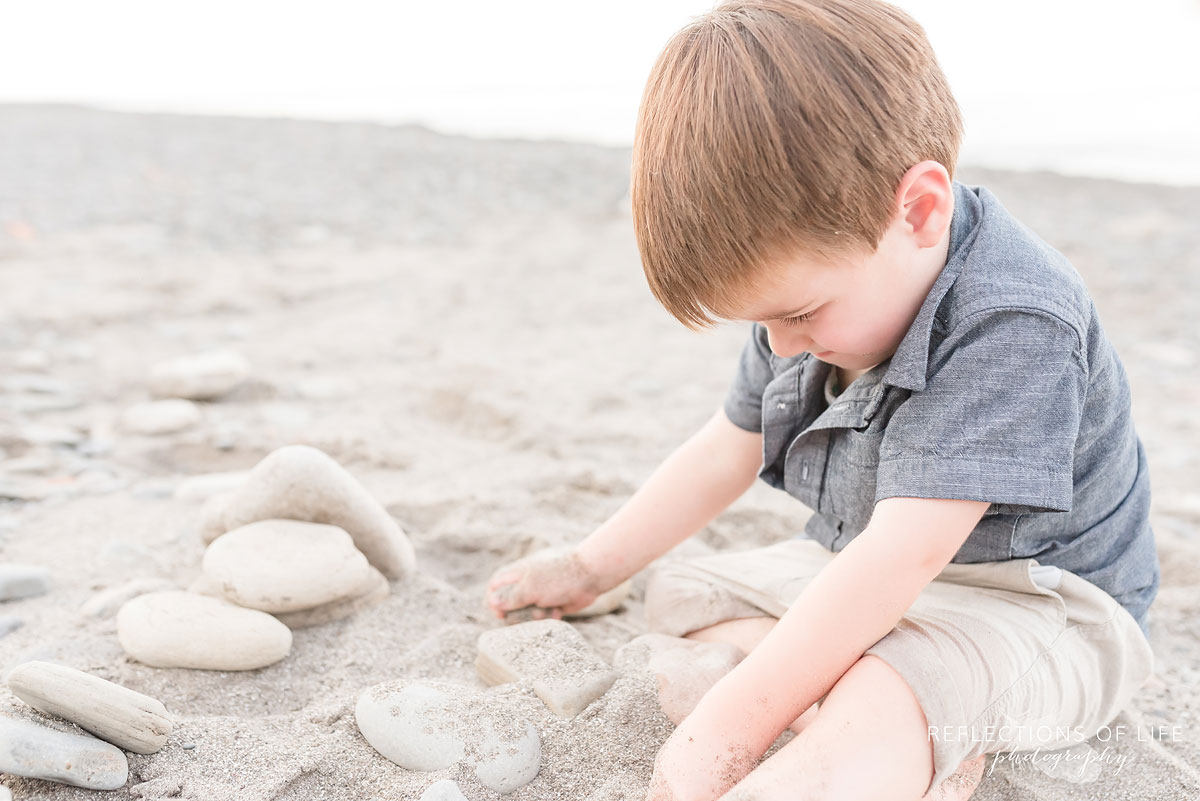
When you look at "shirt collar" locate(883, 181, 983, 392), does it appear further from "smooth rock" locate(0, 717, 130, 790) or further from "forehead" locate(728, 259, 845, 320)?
"smooth rock" locate(0, 717, 130, 790)

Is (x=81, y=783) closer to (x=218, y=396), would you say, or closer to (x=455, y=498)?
(x=455, y=498)

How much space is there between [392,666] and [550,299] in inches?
123

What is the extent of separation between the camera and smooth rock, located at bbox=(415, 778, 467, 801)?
139 cm

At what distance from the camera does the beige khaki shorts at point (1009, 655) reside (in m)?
1.48

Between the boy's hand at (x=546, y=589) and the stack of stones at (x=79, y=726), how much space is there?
0.75 meters

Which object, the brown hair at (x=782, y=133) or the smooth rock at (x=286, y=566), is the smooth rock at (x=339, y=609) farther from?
the brown hair at (x=782, y=133)

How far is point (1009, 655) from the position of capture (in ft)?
5.18

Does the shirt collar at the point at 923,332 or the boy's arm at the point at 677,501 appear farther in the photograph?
the boy's arm at the point at 677,501

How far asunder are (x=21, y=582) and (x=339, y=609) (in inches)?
26.4

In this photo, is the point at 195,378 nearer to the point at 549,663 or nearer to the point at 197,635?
the point at 197,635

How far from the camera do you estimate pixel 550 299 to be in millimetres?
4812

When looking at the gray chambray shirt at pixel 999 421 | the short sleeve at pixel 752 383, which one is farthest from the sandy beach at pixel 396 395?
the short sleeve at pixel 752 383

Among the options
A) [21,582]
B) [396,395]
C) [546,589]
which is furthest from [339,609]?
[396,395]

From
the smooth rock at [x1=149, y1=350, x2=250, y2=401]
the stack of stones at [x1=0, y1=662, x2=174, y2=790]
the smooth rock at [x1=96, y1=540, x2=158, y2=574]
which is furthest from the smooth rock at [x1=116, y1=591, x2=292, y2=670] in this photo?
the smooth rock at [x1=149, y1=350, x2=250, y2=401]
